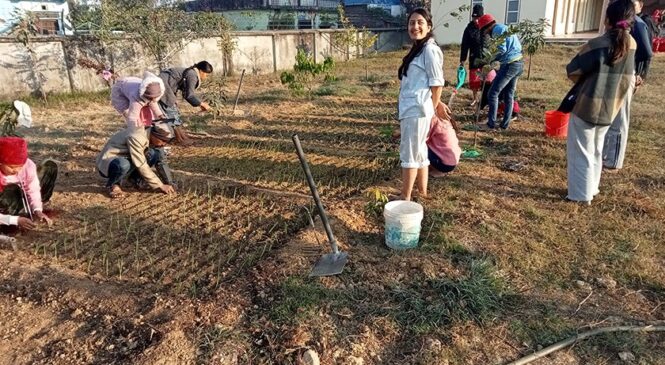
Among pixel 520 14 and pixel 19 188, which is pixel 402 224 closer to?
pixel 19 188

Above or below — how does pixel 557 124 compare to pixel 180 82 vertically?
below

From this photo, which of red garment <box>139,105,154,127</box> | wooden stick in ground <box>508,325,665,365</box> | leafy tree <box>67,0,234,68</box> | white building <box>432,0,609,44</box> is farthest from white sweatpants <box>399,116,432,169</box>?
white building <box>432,0,609,44</box>

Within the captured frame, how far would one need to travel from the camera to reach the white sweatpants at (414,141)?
3365mm

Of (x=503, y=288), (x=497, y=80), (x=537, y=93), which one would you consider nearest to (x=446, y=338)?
(x=503, y=288)

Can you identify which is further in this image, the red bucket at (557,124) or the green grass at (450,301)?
the red bucket at (557,124)

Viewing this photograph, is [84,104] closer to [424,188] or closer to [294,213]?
[294,213]

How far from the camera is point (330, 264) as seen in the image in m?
2.86

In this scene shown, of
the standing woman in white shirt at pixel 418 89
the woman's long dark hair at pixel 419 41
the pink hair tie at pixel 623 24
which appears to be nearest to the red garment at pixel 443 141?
the standing woman in white shirt at pixel 418 89

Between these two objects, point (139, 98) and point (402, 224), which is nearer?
point (402, 224)

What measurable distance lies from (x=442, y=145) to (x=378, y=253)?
5.11ft

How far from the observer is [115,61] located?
10.5 m

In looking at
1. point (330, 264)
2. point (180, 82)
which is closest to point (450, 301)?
point (330, 264)

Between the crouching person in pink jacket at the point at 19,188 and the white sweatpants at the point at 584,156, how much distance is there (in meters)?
4.09

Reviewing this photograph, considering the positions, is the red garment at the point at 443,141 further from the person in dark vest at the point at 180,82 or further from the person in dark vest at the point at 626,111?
the person in dark vest at the point at 180,82
